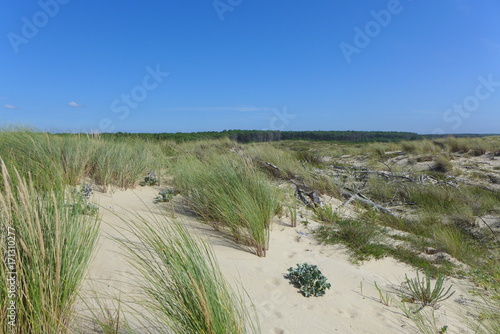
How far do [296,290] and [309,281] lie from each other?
0.49 feet

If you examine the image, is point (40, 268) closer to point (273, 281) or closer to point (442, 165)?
point (273, 281)

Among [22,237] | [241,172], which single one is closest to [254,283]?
[22,237]

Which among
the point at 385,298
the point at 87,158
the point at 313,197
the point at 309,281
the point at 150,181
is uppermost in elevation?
the point at 87,158

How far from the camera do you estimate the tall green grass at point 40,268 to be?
59.4 inches

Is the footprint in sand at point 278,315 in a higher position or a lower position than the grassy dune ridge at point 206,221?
lower

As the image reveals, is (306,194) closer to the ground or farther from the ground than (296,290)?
farther from the ground

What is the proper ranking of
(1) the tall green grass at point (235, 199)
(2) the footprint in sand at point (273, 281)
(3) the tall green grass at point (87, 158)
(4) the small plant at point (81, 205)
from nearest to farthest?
(4) the small plant at point (81, 205) < (2) the footprint in sand at point (273, 281) < (1) the tall green grass at point (235, 199) < (3) the tall green grass at point (87, 158)

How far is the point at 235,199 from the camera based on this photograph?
4.04 metres

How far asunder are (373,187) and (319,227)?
10.9ft

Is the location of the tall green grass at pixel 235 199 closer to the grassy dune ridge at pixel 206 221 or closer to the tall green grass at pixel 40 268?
the grassy dune ridge at pixel 206 221

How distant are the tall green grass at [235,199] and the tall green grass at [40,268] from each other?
189 centimetres

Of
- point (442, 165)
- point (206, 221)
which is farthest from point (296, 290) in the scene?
point (442, 165)

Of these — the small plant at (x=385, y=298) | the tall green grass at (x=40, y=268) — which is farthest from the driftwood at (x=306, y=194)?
the tall green grass at (x=40, y=268)

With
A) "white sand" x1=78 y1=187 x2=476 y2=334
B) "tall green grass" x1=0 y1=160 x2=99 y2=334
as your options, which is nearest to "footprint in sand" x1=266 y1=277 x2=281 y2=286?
"white sand" x1=78 y1=187 x2=476 y2=334
